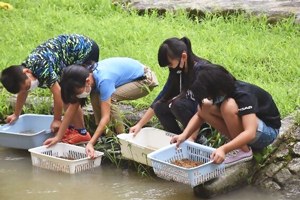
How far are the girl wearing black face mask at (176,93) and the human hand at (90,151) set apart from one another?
0.36 m

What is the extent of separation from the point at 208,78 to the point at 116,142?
1355mm

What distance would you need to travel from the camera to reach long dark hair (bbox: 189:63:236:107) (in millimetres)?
4207

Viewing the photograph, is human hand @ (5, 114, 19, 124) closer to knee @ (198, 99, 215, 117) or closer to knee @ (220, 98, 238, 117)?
knee @ (198, 99, 215, 117)

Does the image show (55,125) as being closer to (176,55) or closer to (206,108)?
(176,55)

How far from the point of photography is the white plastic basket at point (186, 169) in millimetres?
4203

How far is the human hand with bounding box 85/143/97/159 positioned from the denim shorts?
122 cm

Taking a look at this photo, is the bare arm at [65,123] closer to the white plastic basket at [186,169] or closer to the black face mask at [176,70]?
the black face mask at [176,70]

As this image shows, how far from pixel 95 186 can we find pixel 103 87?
79 cm

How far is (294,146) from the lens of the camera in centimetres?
465

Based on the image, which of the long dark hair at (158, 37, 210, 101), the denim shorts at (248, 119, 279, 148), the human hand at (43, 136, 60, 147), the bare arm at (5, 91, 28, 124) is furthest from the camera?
the bare arm at (5, 91, 28, 124)

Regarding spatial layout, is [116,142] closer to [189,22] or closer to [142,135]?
[142,135]

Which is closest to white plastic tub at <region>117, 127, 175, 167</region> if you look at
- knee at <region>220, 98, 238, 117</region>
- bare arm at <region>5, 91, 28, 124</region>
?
knee at <region>220, 98, 238, 117</region>

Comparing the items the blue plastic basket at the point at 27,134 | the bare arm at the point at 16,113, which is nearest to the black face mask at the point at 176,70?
the blue plastic basket at the point at 27,134

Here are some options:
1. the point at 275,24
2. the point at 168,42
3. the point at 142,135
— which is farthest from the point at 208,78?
the point at 275,24
